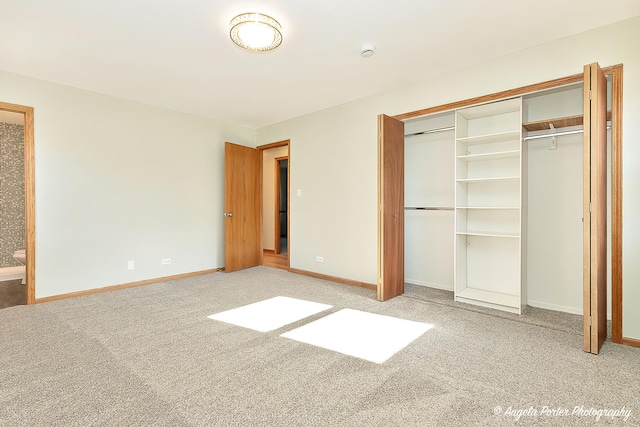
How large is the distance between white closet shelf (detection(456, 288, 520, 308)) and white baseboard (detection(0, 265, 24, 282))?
6090 mm

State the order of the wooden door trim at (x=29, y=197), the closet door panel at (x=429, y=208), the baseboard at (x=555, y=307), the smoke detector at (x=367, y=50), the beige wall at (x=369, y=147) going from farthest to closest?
the closet door panel at (x=429, y=208), the wooden door trim at (x=29, y=197), the baseboard at (x=555, y=307), the smoke detector at (x=367, y=50), the beige wall at (x=369, y=147)

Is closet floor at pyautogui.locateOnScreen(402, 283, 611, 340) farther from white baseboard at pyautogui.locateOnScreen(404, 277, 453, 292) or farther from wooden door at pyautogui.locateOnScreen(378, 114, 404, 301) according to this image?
wooden door at pyautogui.locateOnScreen(378, 114, 404, 301)

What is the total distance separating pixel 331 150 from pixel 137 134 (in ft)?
8.42

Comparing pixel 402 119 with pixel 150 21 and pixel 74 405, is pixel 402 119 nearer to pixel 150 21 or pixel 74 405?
pixel 150 21

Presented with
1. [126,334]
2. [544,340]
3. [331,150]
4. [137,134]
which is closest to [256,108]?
[331,150]

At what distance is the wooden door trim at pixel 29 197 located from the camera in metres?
3.32

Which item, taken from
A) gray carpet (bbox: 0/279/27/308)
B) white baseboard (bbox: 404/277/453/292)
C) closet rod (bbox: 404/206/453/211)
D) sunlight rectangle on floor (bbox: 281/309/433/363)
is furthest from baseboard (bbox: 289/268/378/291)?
gray carpet (bbox: 0/279/27/308)

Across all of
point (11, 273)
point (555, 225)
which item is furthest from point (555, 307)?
point (11, 273)

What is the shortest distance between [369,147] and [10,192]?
5.82 m

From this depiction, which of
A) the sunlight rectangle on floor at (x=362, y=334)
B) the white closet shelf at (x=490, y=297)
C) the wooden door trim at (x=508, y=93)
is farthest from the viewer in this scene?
the white closet shelf at (x=490, y=297)

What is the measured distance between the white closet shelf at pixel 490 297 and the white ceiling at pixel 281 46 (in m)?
2.36

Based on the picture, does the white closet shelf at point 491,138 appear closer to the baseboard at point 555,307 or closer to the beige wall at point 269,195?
the baseboard at point 555,307

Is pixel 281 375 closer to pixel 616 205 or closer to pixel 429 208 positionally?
pixel 616 205

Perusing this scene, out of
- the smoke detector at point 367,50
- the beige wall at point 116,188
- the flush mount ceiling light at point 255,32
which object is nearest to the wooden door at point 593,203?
the smoke detector at point 367,50
